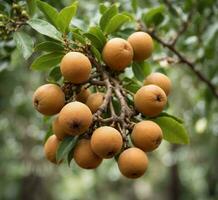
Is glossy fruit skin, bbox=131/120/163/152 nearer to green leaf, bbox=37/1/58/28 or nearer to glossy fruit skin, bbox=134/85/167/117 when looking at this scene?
glossy fruit skin, bbox=134/85/167/117

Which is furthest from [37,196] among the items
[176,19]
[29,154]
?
[176,19]

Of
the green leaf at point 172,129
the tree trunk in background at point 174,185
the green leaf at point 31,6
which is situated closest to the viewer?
the green leaf at point 172,129

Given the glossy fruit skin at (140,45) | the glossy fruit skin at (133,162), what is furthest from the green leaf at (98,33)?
the glossy fruit skin at (133,162)

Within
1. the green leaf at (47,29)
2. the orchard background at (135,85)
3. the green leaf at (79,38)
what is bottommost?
the orchard background at (135,85)

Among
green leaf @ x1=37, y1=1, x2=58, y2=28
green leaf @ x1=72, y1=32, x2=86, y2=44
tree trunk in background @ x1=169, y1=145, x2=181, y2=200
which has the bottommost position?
tree trunk in background @ x1=169, y1=145, x2=181, y2=200

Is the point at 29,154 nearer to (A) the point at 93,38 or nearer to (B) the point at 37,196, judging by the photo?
(B) the point at 37,196

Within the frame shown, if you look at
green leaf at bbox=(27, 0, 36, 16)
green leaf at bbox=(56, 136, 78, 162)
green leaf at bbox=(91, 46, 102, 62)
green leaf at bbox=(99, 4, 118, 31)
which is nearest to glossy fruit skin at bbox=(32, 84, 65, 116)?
green leaf at bbox=(56, 136, 78, 162)

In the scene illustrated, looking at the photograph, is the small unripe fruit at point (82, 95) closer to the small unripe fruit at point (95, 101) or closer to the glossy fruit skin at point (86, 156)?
the small unripe fruit at point (95, 101)
